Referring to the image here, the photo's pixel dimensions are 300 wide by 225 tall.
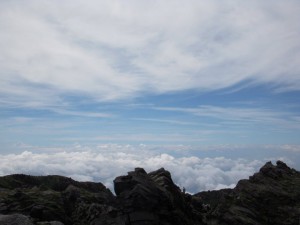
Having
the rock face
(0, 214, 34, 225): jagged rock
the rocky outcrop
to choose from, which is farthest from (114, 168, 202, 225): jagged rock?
(0, 214, 34, 225): jagged rock

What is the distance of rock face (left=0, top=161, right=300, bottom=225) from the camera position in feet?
187

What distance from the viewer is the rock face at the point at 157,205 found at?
5712cm

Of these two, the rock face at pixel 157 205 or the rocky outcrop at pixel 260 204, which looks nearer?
the rock face at pixel 157 205

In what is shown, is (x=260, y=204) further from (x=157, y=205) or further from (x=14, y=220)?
(x=14, y=220)

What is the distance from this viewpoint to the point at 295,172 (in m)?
93.8

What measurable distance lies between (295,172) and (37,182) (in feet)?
362

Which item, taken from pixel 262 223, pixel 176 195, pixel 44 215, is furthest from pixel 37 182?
pixel 262 223

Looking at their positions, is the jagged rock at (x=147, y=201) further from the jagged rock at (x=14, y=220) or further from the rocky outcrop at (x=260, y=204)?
the jagged rock at (x=14, y=220)

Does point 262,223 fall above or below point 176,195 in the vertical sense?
below

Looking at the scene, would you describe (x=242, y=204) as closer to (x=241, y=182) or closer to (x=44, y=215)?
(x=241, y=182)

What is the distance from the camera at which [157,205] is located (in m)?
57.5

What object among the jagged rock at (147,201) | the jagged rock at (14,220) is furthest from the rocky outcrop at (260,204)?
the jagged rock at (14,220)

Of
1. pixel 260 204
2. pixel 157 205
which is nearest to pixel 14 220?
pixel 157 205

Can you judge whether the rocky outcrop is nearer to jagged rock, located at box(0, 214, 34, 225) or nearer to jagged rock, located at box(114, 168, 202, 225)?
jagged rock, located at box(114, 168, 202, 225)
